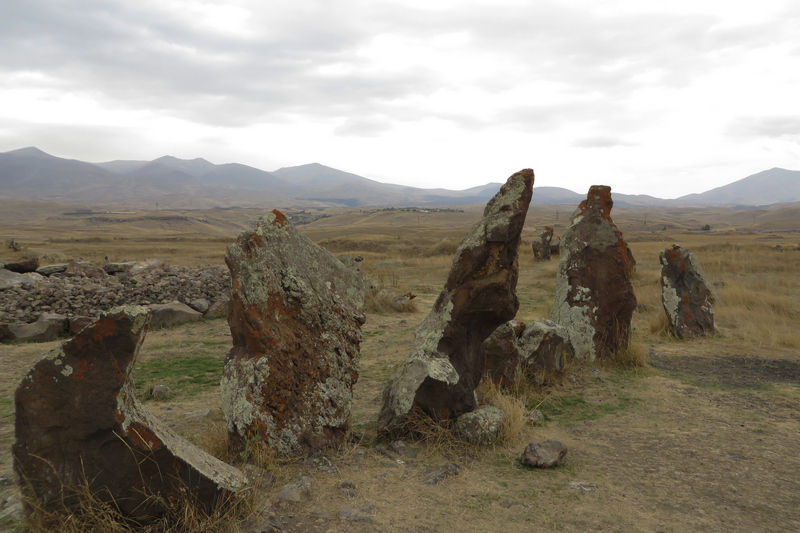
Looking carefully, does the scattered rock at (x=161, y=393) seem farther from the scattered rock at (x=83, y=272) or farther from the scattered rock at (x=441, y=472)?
the scattered rock at (x=83, y=272)

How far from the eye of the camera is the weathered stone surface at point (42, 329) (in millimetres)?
10000

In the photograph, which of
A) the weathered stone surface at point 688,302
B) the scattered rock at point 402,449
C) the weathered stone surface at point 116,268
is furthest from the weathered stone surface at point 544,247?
the scattered rock at point 402,449

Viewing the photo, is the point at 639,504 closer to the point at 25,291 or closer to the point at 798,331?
the point at 798,331

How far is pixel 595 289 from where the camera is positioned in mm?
8648

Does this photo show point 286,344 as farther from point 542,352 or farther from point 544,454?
point 542,352

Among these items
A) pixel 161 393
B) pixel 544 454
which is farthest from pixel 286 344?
pixel 161 393

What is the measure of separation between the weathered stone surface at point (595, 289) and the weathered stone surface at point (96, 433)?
6854 millimetres

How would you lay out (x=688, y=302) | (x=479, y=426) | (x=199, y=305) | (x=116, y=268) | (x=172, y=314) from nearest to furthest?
(x=479, y=426)
(x=688, y=302)
(x=172, y=314)
(x=199, y=305)
(x=116, y=268)

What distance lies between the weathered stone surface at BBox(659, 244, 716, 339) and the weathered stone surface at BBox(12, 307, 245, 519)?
9.75m

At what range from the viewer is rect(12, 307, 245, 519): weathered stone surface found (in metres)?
3.03

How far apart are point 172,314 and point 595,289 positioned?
931cm

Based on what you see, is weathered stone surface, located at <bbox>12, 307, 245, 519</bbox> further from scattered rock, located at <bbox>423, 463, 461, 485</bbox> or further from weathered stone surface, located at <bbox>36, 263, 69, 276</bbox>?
weathered stone surface, located at <bbox>36, 263, 69, 276</bbox>

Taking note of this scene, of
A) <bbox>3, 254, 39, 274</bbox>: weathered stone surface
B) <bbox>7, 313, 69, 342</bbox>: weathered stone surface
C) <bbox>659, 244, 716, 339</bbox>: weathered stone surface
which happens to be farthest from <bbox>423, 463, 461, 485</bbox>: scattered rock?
→ <bbox>3, 254, 39, 274</bbox>: weathered stone surface

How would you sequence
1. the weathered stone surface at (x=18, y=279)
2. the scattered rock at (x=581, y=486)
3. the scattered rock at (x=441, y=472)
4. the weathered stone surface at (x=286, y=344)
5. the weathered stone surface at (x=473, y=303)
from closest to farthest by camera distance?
the scattered rock at (x=581, y=486) < the scattered rock at (x=441, y=472) < the weathered stone surface at (x=286, y=344) < the weathered stone surface at (x=473, y=303) < the weathered stone surface at (x=18, y=279)
